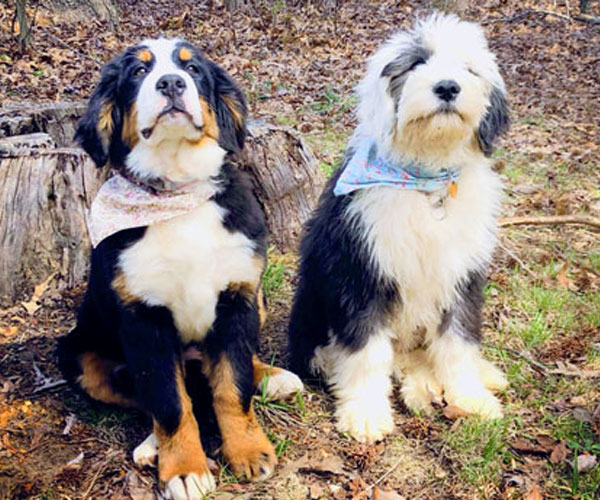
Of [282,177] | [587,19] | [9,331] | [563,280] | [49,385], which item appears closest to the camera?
[49,385]

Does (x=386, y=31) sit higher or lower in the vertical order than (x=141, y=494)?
higher

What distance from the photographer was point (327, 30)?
12.1 m

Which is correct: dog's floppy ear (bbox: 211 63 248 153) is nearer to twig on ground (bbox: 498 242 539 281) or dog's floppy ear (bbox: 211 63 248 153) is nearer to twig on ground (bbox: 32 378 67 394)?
twig on ground (bbox: 32 378 67 394)

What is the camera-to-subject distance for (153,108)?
2576 millimetres

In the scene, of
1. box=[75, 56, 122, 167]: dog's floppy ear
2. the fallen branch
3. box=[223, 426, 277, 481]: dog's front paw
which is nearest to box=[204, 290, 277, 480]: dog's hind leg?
box=[223, 426, 277, 481]: dog's front paw

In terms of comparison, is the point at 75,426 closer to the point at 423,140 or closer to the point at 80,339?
the point at 80,339

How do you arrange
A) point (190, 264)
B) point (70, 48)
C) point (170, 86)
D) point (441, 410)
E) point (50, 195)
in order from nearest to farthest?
point (170, 86) < point (190, 264) < point (441, 410) < point (50, 195) < point (70, 48)

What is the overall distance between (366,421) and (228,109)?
1.56m

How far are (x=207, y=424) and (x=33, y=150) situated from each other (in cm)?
208

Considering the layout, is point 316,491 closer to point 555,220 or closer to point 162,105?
point 162,105

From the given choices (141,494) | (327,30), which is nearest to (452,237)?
(141,494)

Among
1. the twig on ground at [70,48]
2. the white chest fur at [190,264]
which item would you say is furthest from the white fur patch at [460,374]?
the twig on ground at [70,48]

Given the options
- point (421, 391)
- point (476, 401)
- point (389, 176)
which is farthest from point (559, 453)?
point (389, 176)

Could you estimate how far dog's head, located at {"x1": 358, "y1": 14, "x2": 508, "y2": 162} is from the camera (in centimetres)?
277
